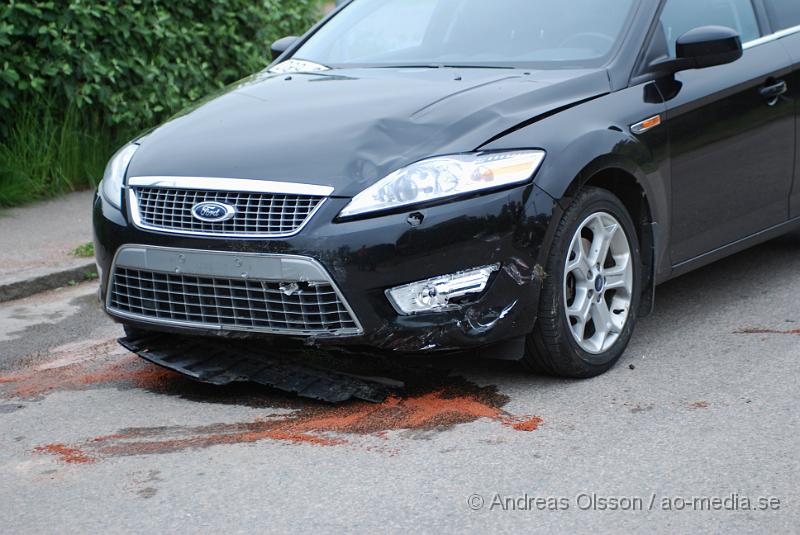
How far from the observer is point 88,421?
4711 mm

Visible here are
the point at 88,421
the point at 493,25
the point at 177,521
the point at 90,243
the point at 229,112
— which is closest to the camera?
the point at 177,521

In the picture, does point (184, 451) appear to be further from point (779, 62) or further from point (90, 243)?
point (90, 243)

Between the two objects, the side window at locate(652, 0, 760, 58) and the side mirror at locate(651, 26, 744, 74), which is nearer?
the side mirror at locate(651, 26, 744, 74)

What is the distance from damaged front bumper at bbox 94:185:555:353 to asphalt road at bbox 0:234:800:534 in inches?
12.0

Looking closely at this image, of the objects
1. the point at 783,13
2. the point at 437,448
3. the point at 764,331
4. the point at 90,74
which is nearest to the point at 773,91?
the point at 783,13

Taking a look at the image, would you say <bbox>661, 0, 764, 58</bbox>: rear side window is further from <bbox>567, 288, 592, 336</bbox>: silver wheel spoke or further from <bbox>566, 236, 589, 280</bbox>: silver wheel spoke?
<bbox>567, 288, 592, 336</bbox>: silver wheel spoke

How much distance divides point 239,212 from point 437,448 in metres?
1.10

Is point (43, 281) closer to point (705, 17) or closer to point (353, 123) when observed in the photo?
point (353, 123)

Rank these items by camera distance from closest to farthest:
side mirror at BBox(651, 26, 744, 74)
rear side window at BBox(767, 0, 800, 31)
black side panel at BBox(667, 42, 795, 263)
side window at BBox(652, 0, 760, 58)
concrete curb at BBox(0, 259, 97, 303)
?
side mirror at BBox(651, 26, 744, 74)
black side panel at BBox(667, 42, 795, 263)
side window at BBox(652, 0, 760, 58)
rear side window at BBox(767, 0, 800, 31)
concrete curb at BBox(0, 259, 97, 303)

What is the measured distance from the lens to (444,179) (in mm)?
4484

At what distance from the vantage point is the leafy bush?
8.70m

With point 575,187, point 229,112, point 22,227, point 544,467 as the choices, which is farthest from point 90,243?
point 544,467

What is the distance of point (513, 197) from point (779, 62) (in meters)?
2.15

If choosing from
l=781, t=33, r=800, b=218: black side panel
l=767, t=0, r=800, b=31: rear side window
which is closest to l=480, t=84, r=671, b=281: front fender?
l=781, t=33, r=800, b=218: black side panel
